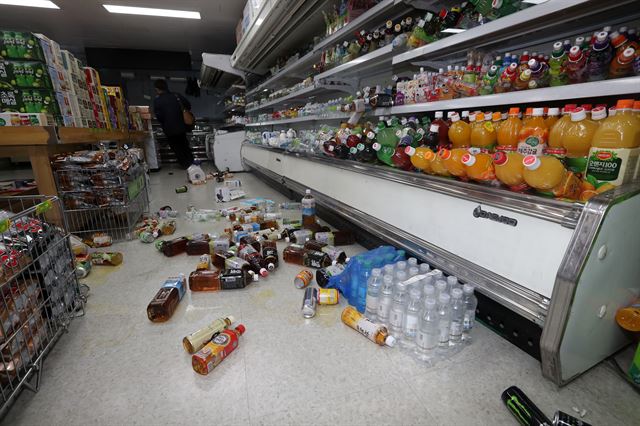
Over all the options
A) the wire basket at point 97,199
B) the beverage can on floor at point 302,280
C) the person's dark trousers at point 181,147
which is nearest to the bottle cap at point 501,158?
the beverage can on floor at point 302,280

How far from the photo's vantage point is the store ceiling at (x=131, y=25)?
20.6 ft

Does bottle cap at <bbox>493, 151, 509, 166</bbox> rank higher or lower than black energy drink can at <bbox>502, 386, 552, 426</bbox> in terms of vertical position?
higher

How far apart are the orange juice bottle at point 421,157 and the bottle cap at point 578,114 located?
2.12 feet

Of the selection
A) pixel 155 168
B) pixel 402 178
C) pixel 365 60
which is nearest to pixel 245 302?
pixel 402 178

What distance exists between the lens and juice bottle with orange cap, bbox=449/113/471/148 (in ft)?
5.86

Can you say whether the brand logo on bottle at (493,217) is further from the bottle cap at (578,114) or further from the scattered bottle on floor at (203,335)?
the scattered bottle on floor at (203,335)

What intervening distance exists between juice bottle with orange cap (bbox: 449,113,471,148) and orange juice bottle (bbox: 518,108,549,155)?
35 cm

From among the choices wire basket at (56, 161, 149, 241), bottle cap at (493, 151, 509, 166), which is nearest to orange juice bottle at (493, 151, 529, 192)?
bottle cap at (493, 151, 509, 166)

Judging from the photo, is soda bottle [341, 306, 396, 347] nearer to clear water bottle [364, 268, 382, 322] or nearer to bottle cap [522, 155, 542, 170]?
clear water bottle [364, 268, 382, 322]

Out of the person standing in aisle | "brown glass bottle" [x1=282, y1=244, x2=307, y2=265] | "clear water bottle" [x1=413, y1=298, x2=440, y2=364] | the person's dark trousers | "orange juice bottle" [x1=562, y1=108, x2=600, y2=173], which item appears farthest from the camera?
the person's dark trousers

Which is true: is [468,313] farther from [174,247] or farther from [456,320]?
[174,247]

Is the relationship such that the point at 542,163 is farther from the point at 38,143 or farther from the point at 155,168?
the point at 155,168

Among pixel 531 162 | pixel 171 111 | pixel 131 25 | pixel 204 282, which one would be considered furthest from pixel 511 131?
pixel 131 25

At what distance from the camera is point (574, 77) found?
1307mm
